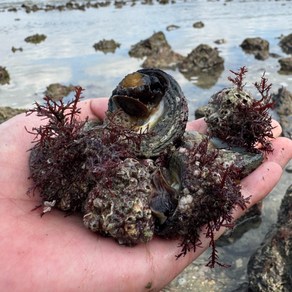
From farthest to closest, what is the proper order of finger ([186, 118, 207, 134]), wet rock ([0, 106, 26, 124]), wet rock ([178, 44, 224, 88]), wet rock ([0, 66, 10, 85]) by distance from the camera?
wet rock ([178, 44, 224, 88])
wet rock ([0, 66, 10, 85])
wet rock ([0, 106, 26, 124])
finger ([186, 118, 207, 134])

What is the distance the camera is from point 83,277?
3.13 metres

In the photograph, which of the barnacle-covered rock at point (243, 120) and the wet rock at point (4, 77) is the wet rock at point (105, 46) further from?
the barnacle-covered rock at point (243, 120)

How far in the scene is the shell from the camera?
4098 millimetres

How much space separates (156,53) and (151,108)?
11350 mm

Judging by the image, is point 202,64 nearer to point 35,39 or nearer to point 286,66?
point 286,66

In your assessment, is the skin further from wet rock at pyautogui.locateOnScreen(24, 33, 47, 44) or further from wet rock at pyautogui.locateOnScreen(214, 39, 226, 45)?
wet rock at pyautogui.locateOnScreen(24, 33, 47, 44)

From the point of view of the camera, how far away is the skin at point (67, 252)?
310cm

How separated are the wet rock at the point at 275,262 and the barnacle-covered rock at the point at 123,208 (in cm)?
212

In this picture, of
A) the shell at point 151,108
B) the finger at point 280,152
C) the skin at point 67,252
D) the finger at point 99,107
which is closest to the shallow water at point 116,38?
the finger at point 99,107

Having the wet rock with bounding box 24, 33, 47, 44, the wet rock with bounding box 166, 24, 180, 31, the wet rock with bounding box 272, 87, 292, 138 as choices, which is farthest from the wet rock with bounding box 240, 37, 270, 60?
the wet rock with bounding box 24, 33, 47, 44

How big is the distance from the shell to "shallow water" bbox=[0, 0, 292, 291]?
2.37 meters

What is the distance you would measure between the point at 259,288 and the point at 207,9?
24.0m

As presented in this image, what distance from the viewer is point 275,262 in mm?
4750

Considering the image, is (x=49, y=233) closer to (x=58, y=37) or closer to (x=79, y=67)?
(x=79, y=67)
